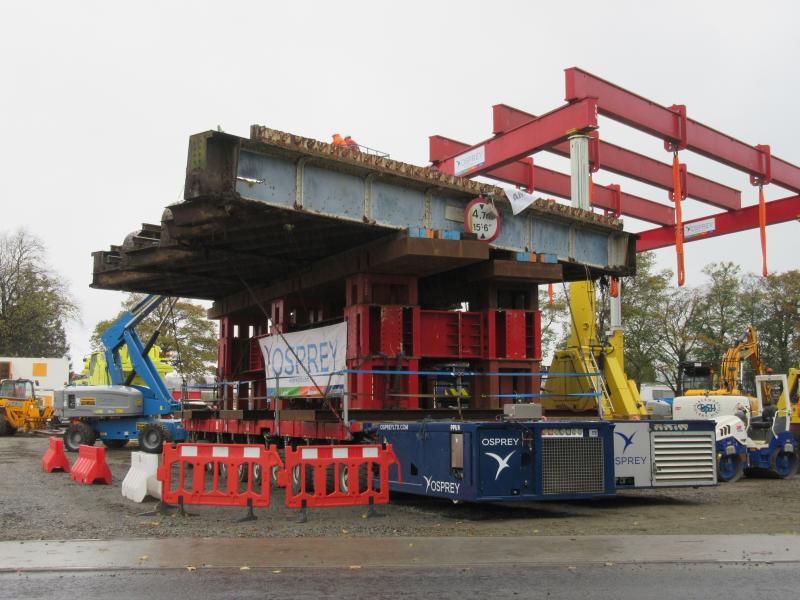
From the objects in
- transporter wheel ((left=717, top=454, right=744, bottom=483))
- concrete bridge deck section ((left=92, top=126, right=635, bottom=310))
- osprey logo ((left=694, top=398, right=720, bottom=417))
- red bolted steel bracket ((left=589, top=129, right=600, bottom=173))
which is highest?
red bolted steel bracket ((left=589, top=129, right=600, bottom=173))

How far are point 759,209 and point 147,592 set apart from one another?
34.9 m

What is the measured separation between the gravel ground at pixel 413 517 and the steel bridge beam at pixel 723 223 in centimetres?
2390

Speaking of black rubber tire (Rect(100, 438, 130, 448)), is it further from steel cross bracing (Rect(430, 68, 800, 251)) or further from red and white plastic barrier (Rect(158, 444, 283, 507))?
red and white plastic barrier (Rect(158, 444, 283, 507))

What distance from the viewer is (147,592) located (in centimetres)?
722

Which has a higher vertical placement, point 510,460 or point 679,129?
point 679,129

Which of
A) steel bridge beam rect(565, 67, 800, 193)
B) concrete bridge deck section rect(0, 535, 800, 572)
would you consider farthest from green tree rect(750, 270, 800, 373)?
concrete bridge deck section rect(0, 535, 800, 572)

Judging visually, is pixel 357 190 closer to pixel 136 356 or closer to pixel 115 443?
pixel 136 356

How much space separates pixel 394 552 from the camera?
361 inches

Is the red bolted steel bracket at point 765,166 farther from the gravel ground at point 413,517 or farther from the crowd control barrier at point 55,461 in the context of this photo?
the crowd control barrier at point 55,461

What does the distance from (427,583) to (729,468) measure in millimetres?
13223

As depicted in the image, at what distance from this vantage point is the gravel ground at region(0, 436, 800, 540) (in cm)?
1073

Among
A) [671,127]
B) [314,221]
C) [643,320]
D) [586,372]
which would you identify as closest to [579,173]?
[671,127]

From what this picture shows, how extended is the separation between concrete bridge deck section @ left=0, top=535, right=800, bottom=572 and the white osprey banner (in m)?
6.24

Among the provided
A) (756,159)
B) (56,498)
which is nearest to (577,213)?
(56,498)
